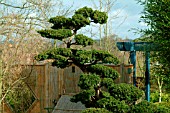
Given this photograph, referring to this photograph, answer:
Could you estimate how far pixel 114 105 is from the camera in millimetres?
5613

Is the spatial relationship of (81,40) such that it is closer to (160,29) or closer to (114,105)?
(114,105)

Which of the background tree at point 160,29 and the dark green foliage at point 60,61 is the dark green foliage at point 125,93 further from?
the dark green foliage at point 60,61

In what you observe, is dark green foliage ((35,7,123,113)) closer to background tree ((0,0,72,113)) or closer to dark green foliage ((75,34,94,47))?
dark green foliage ((75,34,94,47))

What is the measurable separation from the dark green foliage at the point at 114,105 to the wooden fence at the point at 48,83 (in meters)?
3.35

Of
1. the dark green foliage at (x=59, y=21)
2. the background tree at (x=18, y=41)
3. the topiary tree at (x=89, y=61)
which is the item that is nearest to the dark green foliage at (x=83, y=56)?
the topiary tree at (x=89, y=61)

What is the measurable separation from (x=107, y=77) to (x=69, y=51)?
84cm

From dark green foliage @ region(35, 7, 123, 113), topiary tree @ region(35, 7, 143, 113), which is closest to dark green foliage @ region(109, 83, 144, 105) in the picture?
topiary tree @ region(35, 7, 143, 113)

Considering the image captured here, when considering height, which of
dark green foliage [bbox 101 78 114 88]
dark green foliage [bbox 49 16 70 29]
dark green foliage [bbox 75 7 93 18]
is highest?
dark green foliage [bbox 75 7 93 18]

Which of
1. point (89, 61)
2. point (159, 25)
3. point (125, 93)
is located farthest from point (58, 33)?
point (159, 25)

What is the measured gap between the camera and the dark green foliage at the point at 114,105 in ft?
18.4

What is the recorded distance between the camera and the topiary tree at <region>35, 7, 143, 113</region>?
566 cm

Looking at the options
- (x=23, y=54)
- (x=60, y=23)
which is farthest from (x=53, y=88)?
(x=60, y=23)

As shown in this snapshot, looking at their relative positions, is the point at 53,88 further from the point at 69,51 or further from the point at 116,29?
the point at 116,29

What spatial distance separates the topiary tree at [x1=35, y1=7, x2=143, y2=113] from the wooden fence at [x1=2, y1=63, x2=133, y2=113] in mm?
3019
